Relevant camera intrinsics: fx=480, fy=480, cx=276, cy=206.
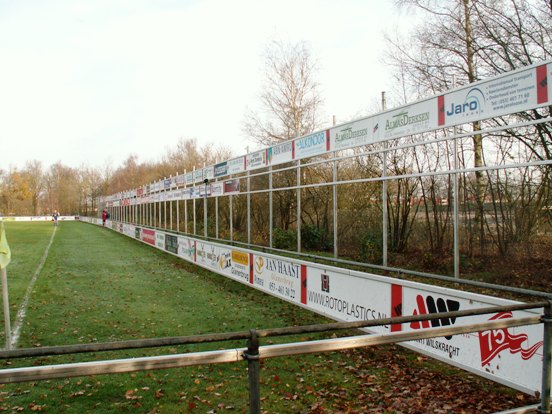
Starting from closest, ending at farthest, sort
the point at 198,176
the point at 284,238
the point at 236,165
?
the point at 284,238, the point at 236,165, the point at 198,176

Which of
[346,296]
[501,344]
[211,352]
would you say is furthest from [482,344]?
[211,352]

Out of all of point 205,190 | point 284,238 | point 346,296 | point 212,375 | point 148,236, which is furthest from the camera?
point 148,236

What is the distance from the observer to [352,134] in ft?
30.3

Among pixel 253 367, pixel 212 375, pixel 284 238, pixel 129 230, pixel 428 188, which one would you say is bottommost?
pixel 212 375

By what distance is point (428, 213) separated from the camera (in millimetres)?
11148

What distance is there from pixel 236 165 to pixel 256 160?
1.89m

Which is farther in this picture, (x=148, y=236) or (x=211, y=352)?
(x=148, y=236)

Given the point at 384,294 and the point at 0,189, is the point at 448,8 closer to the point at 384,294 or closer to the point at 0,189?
the point at 384,294

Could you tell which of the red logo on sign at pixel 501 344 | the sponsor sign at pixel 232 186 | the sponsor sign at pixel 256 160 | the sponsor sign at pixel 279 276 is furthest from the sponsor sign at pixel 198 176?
the red logo on sign at pixel 501 344

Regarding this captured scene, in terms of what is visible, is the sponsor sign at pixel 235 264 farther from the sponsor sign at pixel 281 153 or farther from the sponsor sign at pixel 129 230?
the sponsor sign at pixel 129 230

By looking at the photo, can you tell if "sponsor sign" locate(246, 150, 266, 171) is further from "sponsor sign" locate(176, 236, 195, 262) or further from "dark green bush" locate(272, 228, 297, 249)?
"sponsor sign" locate(176, 236, 195, 262)

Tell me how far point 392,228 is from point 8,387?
9.25 meters

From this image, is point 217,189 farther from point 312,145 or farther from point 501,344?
point 501,344

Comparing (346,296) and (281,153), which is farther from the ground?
(281,153)
